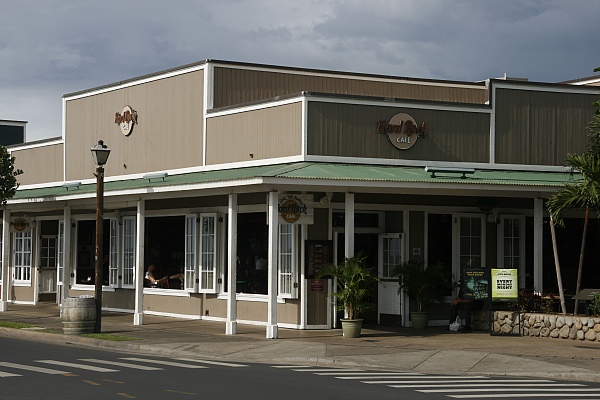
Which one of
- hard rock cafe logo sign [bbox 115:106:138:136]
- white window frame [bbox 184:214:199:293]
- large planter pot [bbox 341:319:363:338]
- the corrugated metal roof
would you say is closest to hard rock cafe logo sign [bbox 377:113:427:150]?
the corrugated metal roof

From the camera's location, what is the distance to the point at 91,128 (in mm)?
32062

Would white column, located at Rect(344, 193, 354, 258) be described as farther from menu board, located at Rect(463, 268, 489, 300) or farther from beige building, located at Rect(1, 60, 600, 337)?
menu board, located at Rect(463, 268, 489, 300)

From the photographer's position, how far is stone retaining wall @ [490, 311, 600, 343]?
21438 millimetres

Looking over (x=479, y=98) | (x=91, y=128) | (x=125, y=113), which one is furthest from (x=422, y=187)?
(x=91, y=128)

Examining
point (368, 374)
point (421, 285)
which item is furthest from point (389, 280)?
point (368, 374)

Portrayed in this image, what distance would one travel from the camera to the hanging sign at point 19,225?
3253 cm

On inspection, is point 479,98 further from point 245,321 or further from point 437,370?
point 437,370

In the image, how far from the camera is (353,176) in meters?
21.8

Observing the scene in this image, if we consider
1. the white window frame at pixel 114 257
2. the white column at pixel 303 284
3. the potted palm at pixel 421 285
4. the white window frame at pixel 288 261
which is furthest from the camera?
the white window frame at pixel 114 257

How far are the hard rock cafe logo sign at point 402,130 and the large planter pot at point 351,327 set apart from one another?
15.0 feet

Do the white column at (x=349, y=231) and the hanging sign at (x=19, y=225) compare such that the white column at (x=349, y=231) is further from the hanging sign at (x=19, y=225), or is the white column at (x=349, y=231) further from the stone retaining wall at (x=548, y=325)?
the hanging sign at (x=19, y=225)

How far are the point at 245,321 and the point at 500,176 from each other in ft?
23.2

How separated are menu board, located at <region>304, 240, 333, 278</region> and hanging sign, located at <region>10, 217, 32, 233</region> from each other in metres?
12.4

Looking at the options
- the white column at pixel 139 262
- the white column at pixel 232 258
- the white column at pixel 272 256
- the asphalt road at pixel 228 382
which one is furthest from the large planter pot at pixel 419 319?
the asphalt road at pixel 228 382
